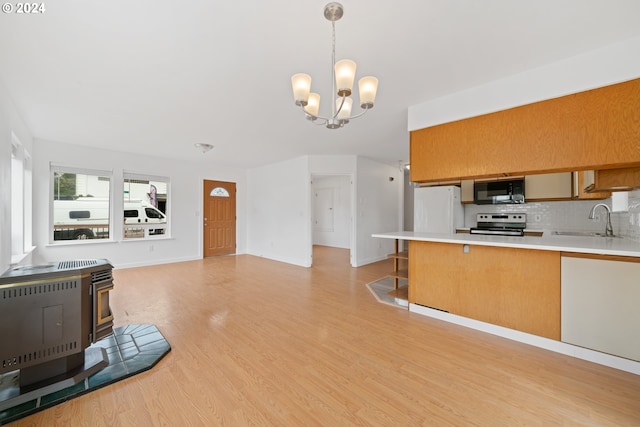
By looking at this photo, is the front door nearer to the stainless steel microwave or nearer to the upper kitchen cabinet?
the upper kitchen cabinet

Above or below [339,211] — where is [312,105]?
above

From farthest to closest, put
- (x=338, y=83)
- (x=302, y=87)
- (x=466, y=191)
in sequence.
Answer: (x=466, y=191) < (x=302, y=87) < (x=338, y=83)

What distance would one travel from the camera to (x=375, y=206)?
625cm

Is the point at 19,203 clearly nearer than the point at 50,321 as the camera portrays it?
No

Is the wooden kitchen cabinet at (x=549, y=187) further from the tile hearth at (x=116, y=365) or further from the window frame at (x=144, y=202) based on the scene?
the window frame at (x=144, y=202)

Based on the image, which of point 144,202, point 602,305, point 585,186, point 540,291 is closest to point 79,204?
point 144,202

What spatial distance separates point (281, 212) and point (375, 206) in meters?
2.36

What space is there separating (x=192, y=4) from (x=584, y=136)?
3.23m

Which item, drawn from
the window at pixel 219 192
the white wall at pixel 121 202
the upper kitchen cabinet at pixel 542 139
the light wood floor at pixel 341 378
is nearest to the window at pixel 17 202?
the white wall at pixel 121 202

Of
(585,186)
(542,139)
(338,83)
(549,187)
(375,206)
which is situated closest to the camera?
(338,83)

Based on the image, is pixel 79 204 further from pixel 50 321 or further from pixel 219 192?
pixel 50 321

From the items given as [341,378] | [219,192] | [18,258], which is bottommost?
[341,378]

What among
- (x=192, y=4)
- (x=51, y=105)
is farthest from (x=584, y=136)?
(x=51, y=105)

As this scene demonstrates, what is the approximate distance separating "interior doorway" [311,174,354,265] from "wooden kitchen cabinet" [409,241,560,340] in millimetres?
5343
